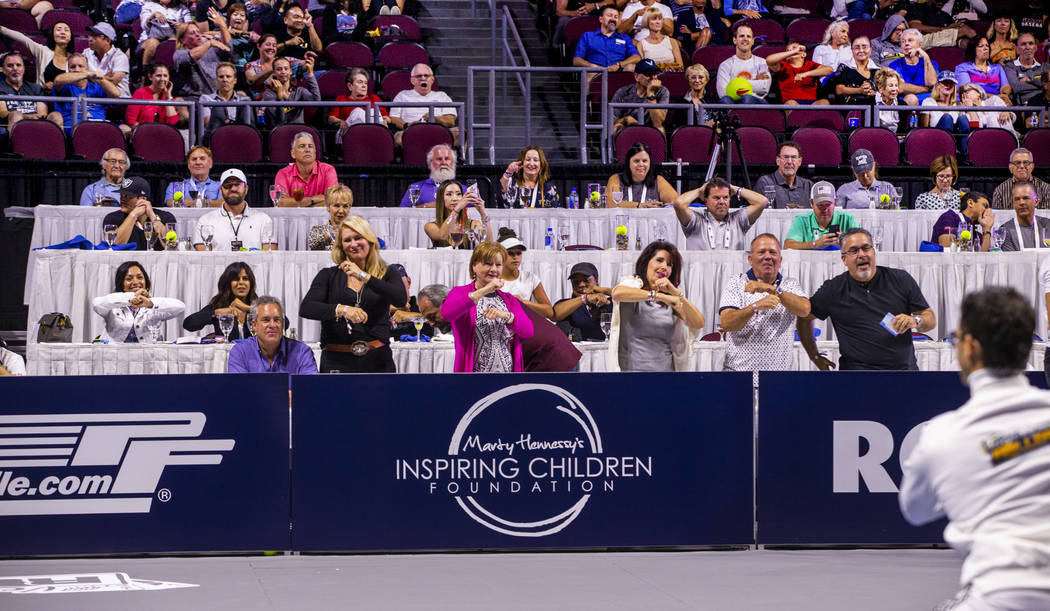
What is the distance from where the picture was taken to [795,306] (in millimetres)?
7891

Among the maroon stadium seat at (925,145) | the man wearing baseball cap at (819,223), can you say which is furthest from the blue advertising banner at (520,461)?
the maroon stadium seat at (925,145)

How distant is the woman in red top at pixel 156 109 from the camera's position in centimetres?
1330

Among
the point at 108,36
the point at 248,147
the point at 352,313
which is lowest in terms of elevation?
the point at 352,313

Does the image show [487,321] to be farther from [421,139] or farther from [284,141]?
[284,141]

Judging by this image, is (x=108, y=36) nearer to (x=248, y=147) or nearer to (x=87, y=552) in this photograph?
(x=248, y=147)

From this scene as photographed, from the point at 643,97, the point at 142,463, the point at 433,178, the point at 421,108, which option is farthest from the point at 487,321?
the point at 643,97

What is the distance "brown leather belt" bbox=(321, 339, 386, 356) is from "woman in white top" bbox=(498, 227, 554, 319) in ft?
3.50

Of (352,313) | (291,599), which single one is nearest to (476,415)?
(352,313)

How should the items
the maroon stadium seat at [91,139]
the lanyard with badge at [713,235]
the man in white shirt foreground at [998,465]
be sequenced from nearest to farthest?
1. the man in white shirt foreground at [998,465]
2. the lanyard with badge at [713,235]
3. the maroon stadium seat at [91,139]

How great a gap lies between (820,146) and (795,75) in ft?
5.97

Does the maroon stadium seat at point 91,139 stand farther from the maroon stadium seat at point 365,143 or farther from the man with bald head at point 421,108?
the man with bald head at point 421,108

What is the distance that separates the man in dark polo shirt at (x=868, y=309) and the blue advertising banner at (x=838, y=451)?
61 cm

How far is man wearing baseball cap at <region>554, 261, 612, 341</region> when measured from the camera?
29.2 ft

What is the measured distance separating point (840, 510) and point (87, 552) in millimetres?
4178
